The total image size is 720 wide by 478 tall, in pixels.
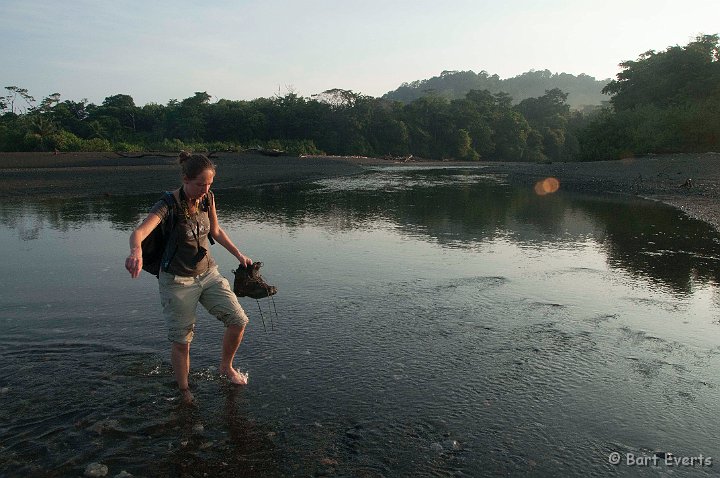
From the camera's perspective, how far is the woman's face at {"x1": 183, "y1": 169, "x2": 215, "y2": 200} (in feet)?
13.0

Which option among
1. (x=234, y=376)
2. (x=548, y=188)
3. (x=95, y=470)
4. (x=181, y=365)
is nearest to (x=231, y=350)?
(x=234, y=376)

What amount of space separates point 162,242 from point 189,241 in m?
0.21

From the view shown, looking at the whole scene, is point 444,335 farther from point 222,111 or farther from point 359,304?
point 222,111

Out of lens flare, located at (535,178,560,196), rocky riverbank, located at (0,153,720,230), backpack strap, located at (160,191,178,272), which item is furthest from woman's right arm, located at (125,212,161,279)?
lens flare, located at (535,178,560,196)

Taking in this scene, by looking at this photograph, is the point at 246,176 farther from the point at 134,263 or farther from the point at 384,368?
the point at 134,263

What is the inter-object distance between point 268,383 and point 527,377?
2233 millimetres

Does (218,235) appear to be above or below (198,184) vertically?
below

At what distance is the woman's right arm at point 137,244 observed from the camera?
3.45 m

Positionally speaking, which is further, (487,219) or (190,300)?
(487,219)

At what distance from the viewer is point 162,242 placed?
408 centimetres

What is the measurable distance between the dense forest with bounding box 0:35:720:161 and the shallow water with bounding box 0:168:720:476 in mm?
33959

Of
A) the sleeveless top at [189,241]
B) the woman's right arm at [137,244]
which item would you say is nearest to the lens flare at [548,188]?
the sleeveless top at [189,241]

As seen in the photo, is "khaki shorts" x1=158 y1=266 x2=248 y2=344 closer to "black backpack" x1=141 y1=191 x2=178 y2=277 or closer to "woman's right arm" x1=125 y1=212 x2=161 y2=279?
"black backpack" x1=141 y1=191 x2=178 y2=277

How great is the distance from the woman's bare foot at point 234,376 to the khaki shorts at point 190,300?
1.33 ft
